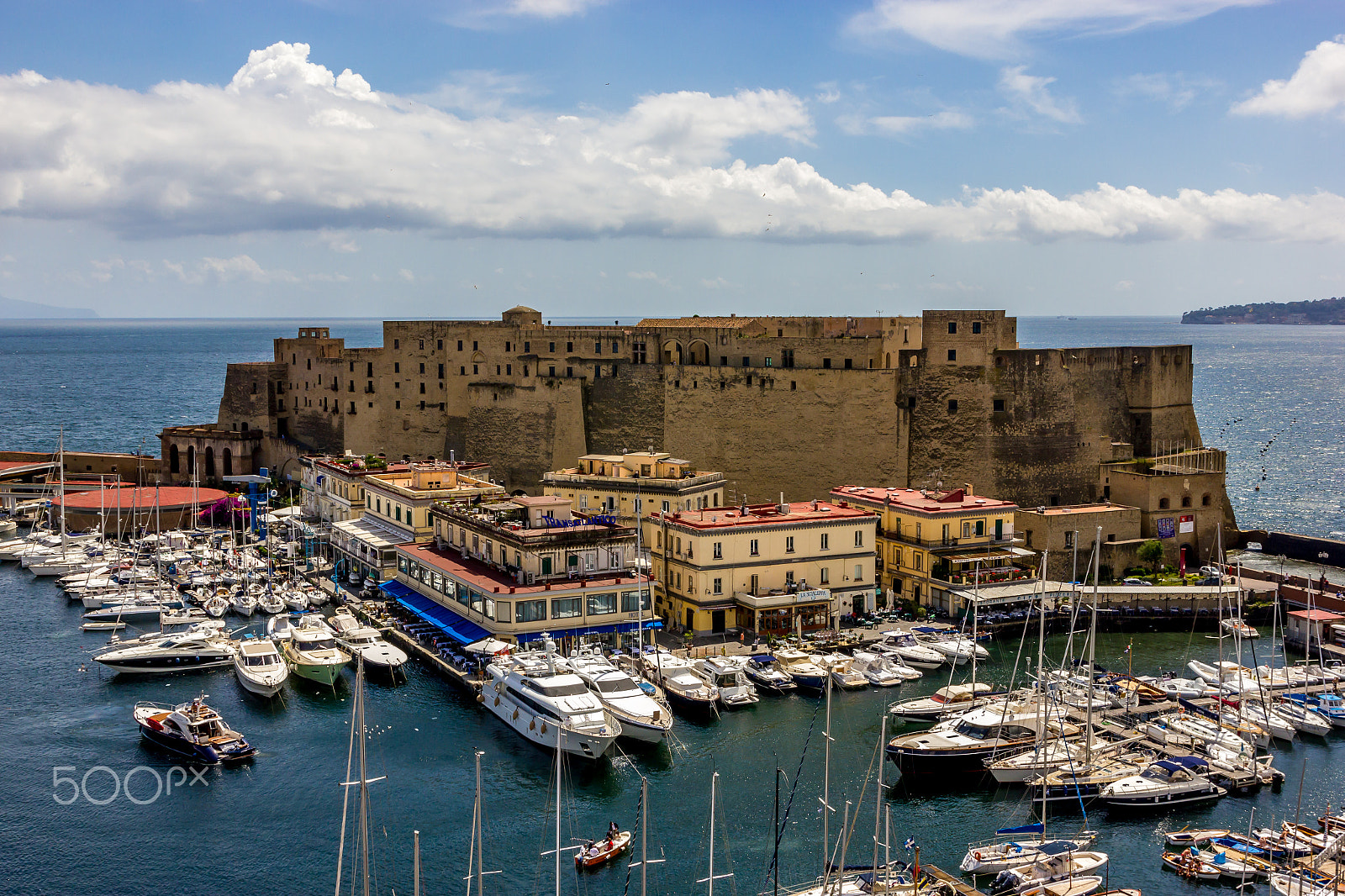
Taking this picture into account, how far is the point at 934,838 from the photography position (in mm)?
31609

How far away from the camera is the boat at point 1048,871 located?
28078 millimetres

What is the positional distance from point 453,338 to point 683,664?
Answer: 39.6 meters

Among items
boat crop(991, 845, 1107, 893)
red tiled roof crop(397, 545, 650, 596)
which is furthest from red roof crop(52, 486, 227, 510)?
boat crop(991, 845, 1107, 893)

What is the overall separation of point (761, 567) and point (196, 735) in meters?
21.8

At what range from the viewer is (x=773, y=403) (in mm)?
66062

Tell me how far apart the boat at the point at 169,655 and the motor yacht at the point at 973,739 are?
24.2 metres

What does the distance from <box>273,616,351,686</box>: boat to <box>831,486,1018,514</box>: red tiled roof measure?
78.3 ft

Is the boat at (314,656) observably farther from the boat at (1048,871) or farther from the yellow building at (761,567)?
the boat at (1048,871)

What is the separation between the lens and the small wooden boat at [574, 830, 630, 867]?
2917 cm

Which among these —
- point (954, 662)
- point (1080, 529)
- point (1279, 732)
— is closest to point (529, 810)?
point (954, 662)

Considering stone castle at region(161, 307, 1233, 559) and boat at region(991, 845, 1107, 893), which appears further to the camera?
stone castle at region(161, 307, 1233, 559)

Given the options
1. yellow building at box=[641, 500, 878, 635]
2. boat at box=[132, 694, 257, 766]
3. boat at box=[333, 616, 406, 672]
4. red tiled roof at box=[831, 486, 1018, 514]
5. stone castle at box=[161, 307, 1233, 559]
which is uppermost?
stone castle at box=[161, 307, 1233, 559]

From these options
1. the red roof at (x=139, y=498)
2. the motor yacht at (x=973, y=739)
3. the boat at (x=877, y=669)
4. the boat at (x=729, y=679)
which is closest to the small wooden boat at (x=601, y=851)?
the motor yacht at (x=973, y=739)

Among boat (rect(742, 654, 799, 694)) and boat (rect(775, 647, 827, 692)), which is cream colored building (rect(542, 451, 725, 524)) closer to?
boat (rect(775, 647, 827, 692))
